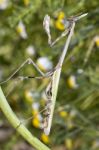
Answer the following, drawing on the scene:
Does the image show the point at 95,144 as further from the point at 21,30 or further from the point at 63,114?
the point at 21,30

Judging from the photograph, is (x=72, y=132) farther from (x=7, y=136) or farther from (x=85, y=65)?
(x=7, y=136)


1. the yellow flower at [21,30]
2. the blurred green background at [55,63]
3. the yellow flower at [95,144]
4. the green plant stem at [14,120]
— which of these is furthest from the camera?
the yellow flower at [21,30]

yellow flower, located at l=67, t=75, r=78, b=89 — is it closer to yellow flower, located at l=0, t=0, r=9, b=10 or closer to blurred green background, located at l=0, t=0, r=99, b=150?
blurred green background, located at l=0, t=0, r=99, b=150

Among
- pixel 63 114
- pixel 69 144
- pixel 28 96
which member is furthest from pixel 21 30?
pixel 69 144

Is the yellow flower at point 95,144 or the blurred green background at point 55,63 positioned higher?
the blurred green background at point 55,63

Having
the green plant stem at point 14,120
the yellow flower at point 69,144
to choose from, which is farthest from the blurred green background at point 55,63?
the green plant stem at point 14,120

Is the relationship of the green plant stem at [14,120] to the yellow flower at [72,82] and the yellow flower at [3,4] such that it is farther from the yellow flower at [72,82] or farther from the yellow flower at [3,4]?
the yellow flower at [3,4]

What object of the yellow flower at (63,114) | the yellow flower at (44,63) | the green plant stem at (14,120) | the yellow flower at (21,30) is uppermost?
the green plant stem at (14,120)

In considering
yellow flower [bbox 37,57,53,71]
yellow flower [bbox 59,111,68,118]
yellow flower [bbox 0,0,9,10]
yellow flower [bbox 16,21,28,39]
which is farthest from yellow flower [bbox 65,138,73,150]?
yellow flower [bbox 0,0,9,10]

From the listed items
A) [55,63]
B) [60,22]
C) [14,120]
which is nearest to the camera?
[14,120]
